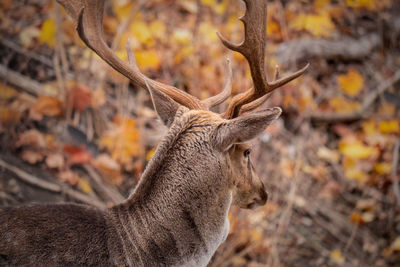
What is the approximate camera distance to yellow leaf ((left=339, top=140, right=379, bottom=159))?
19.7 feet

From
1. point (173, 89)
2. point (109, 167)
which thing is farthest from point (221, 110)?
point (173, 89)

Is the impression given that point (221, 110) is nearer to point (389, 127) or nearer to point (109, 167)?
point (109, 167)

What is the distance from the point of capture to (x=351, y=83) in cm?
721

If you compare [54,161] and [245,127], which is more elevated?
[245,127]

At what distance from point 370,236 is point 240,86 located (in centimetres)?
249

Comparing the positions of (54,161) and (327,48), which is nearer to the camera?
(54,161)

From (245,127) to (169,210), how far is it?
642 millimetres

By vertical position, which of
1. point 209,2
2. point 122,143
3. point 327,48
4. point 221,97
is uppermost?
point 221,97

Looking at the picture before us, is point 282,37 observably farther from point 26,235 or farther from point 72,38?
point 26,235

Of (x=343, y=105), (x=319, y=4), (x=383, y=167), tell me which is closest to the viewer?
(x=383, y=167)

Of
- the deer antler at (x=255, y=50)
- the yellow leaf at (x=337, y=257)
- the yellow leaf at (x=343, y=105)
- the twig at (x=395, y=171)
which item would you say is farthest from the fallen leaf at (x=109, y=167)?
the yellow leaf at (x=343, y=105)

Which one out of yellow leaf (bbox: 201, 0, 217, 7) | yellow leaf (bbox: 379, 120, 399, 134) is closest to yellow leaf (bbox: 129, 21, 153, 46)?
yellow leaf (bbox: 201, 0, 217, 7)

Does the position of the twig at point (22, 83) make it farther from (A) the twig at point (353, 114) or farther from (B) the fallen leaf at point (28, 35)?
(A) the twig at point (353, 114)

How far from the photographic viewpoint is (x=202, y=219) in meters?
2.46
